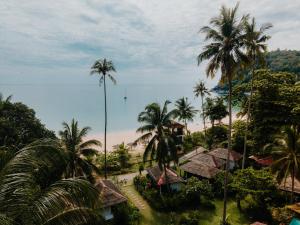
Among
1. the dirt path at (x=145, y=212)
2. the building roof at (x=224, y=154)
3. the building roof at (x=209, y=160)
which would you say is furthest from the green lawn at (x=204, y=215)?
the building roof at (x=224, y=154)

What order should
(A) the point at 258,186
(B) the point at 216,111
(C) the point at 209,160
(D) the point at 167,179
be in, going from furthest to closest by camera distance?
(B) the point at 216,111 → (C) the point at 209,160 → (D) the point at 167,179 → (A) the point at 258,186

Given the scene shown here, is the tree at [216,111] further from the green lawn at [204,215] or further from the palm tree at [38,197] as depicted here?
the palm tree at [38,197]

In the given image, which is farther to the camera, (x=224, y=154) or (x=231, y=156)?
(x=224, y=154)

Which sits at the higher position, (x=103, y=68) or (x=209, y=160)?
(x=103, y=68)

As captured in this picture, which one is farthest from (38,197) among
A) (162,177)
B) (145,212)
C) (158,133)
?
(162,177)

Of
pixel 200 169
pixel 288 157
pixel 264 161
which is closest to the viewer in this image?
pixel 288 157

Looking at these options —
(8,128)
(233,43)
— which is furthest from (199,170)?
(8,128)

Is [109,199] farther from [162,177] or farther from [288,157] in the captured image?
[288,157]

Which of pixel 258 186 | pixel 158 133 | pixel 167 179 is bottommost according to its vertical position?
pixel 167 179
